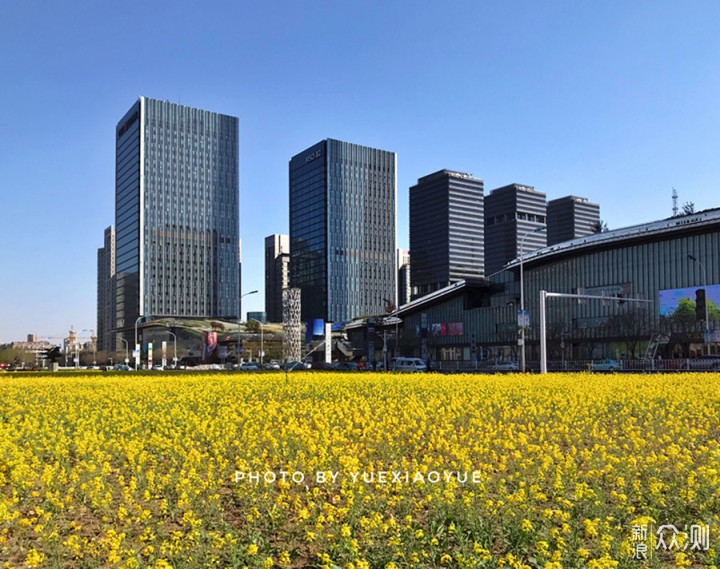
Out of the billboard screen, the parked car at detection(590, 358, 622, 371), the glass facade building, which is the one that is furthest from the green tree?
the parked car at detection(590, 358, 622, 371)

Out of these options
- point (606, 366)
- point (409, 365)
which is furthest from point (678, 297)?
point (409, 365)

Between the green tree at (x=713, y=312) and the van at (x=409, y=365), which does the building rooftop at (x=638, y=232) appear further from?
the van at (x=409, y=365)

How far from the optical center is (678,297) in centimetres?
7919

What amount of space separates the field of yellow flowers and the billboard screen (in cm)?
6684

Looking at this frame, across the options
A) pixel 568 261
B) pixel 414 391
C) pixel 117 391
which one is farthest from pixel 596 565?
pixel 568 261

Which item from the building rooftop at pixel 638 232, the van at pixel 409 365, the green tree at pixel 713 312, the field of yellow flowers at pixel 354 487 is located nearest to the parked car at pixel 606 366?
the van at pixel 409 365

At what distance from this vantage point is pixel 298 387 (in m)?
22.9

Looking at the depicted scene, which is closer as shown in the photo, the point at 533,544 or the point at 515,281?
the point at 533,544

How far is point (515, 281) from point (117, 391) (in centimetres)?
8727

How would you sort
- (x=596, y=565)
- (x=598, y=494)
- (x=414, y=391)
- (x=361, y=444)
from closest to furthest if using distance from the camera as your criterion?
(x=596, y=565) < (x=598, y=494) < (x=361, y=444) < (x=414, y=391)

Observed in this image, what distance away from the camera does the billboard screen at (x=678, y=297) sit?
75438 mm

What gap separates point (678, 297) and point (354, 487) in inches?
3147

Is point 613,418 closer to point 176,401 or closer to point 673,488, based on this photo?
point 673,488

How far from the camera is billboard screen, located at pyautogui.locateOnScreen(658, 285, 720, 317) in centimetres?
7544
